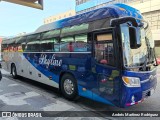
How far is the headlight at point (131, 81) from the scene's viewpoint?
4.95 metres

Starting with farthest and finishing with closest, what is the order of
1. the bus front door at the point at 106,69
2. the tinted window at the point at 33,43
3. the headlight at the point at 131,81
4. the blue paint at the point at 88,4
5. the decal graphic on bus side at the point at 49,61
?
the blue paint at the point at 88,4
the tinted window at the point at 33,43
the decal graphic on bus side at the point at 49,61
the bus front door at the point at 106,69
the headlight at the point at 131,81

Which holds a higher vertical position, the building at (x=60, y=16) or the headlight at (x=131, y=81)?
the building at (x=60, y=16)

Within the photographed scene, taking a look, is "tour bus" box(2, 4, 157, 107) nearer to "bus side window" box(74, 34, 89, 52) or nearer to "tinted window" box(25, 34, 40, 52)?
"bus side window" box(74, 34, 89, 52)

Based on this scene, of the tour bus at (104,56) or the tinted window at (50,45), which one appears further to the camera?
the tinted window at (50,45)

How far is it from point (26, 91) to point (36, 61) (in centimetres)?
135

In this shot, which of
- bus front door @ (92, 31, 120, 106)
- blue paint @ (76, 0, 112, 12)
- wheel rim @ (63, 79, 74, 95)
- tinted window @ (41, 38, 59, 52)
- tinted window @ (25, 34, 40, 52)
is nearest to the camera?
bus front door @ (92, 31, 120, 106)

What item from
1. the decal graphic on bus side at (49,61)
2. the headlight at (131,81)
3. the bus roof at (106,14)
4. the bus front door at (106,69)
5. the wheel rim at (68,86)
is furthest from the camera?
the decal graphic on bus side at (49,61)

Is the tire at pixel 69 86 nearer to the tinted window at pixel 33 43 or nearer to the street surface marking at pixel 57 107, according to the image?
the street surface marking at pixel 57 107

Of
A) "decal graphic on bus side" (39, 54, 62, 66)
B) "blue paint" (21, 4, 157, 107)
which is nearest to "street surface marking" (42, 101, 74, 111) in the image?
"blue paint" (21, 4, 157, 107)

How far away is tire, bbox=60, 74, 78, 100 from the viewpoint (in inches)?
263

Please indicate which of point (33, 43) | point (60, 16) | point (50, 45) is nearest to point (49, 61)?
point (50, 45)

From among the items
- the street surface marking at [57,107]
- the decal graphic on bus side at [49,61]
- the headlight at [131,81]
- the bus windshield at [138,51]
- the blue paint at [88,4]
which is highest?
the blue paint at [88,4]

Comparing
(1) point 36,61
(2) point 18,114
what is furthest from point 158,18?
(2) point 18,114

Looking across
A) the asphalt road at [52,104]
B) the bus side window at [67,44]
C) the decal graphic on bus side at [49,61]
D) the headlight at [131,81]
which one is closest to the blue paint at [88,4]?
the decal graphic on bus side at [49,61]
